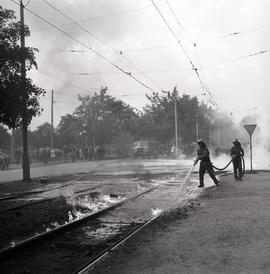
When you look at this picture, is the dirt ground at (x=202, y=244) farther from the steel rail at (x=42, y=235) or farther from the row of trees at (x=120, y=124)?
the row of trees at (x=120, y=124)

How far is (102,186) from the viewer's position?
693 inches

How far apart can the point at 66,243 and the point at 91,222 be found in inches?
80.3

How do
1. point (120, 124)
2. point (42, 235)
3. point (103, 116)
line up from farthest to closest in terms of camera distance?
point (120, 124)
point (103, 116)
point (42, 235)

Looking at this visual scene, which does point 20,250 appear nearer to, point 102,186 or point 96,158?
point 102,186

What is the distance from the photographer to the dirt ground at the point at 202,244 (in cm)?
588

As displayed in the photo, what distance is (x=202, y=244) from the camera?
718 cm

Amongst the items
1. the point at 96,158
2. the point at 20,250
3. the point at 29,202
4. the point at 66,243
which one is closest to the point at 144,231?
the point at 66,243

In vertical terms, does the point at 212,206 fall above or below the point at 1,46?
below

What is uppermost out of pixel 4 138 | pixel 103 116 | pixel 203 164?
pixel 103 116

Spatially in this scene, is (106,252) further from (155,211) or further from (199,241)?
(155,211)

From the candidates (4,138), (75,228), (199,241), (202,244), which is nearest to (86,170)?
(75,228)

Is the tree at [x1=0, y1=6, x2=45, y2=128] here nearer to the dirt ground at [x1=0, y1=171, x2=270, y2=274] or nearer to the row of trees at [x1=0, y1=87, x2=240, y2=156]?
the dirt ground at [x1=0, y1=171, x2=270, y2=274]

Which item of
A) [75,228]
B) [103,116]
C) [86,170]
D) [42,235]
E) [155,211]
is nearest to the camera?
[42,235]

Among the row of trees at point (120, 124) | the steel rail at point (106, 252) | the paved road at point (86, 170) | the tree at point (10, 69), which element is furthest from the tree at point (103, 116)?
the steel rail at point (106, 252)
